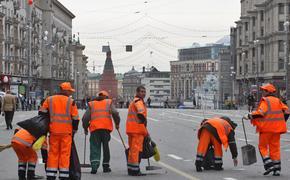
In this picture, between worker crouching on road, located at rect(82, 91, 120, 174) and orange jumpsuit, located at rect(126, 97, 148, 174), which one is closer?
orange jumpsuit, located at rect(126, 97, 148, 174)

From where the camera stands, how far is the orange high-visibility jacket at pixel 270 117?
47.0 feet

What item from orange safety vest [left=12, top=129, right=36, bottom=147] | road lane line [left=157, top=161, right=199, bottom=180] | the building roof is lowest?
road lane line [left=157, top=161, right=199, bottom=180]

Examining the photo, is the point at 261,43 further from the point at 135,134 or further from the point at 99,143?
the point at 135,134

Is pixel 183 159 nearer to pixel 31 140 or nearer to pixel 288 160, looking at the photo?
pixel 288 160

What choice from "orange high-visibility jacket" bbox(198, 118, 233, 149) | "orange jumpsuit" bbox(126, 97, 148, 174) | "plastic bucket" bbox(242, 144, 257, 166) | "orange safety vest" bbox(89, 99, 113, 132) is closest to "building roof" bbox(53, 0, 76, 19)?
"orange safety vest" bbox(89, 99, 113, 132)

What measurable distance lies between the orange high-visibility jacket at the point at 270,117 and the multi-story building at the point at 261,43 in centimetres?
7730

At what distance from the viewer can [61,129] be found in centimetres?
1253

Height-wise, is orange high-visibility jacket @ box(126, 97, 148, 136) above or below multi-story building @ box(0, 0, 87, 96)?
below

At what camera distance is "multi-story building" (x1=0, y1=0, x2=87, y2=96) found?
314 feet

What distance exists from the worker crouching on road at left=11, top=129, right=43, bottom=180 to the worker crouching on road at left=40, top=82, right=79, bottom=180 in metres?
0.49

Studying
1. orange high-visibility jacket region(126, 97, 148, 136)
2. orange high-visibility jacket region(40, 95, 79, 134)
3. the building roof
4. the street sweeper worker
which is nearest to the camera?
orange high-visibility jacket region(40, 95, 79, 134)

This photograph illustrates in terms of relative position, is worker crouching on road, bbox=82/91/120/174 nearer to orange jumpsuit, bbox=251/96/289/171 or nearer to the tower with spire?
orange jumpsuit, bbox=251/96/289/171

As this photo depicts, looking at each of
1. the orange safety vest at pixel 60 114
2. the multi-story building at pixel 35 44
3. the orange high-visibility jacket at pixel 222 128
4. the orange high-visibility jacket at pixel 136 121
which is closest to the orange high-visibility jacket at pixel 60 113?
the orange safety vest at pixel 60 114

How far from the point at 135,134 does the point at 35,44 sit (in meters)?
104
